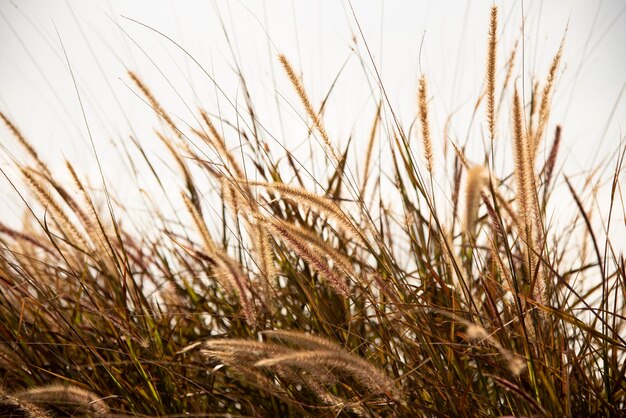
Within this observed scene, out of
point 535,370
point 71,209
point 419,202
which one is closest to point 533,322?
point 535,370

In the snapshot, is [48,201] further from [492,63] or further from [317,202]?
[492,63]

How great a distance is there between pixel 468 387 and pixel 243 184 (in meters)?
0.63

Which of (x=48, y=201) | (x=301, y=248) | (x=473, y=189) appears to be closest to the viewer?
(x=473, y=189)

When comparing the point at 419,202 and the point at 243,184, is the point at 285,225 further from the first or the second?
the point at 419,202

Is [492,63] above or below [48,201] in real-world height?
above

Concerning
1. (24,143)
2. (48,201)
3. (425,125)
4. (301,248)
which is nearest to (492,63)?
(425,125)

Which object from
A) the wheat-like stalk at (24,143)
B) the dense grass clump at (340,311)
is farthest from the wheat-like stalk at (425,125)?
the wheat-like stalk at (24,143)

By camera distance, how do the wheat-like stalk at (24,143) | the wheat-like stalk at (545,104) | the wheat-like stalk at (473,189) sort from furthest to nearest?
1. the wheat-like stalk at (24,143)
2. the wheat-like stalk at (545,104)
3. the wheat-like stalk at (473,189)

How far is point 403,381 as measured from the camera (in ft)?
4.02

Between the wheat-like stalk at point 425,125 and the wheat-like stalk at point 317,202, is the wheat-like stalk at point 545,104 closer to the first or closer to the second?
the wheat-like stalk at point 425,125

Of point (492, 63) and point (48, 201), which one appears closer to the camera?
point (492, 63)

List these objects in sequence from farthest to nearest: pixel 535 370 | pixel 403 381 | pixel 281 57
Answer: pixel 281 57 < pixel 403 381 < pixel 535 370

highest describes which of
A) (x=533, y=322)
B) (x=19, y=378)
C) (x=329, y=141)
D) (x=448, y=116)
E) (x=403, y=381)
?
(x=448, y=116)

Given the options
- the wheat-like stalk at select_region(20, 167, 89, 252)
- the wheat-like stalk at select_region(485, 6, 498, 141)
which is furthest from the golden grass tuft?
the wheat-like stalk at select_region(20, 167, 89, 252)
